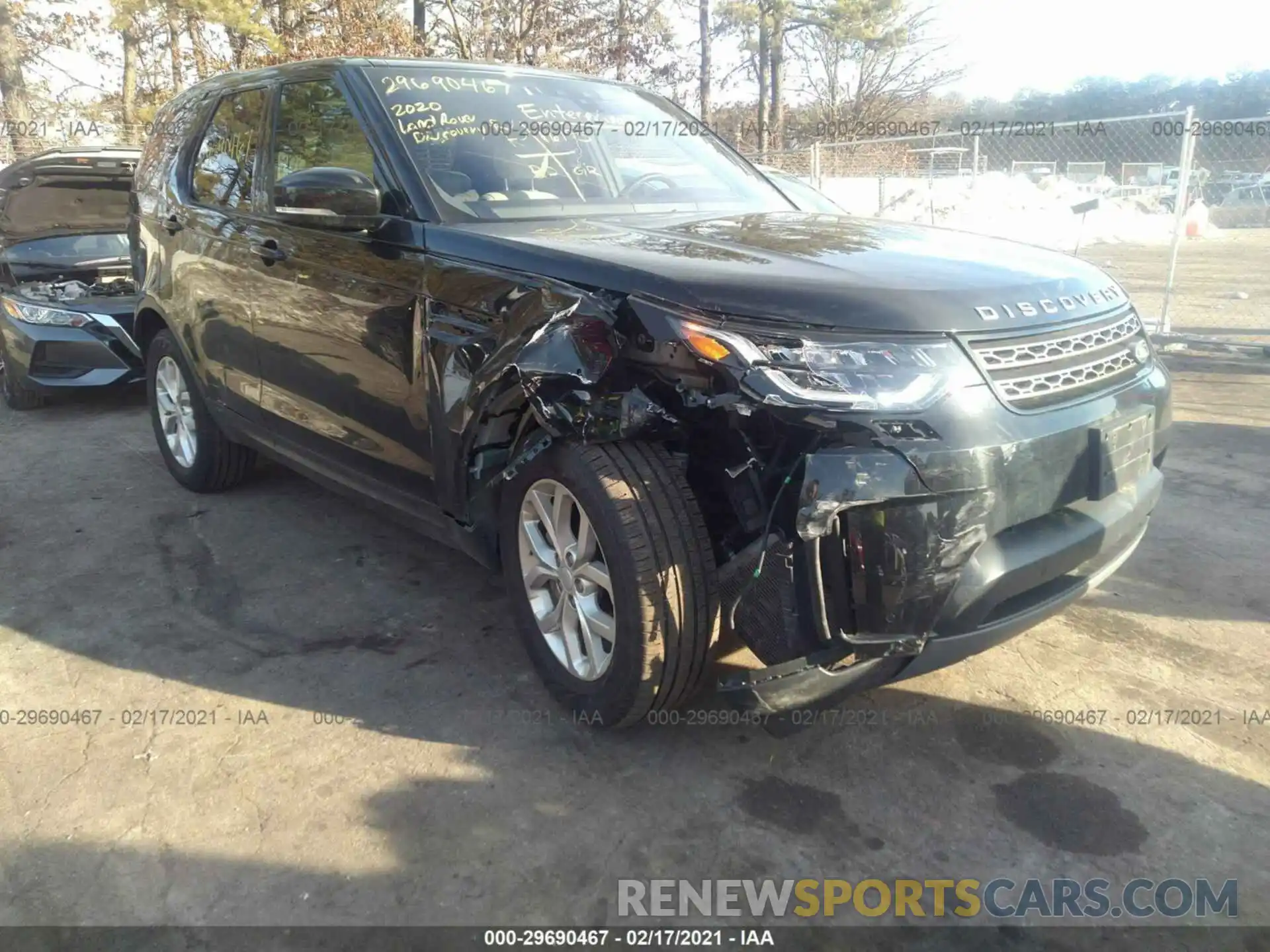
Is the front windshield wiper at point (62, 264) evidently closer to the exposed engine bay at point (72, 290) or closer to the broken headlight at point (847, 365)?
the exposed engine bay at point (72, 290)

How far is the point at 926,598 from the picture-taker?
2.25 meters

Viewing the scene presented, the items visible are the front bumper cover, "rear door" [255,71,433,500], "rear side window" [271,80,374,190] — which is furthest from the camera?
the front bumper cover

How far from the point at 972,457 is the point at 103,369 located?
631 centimetres

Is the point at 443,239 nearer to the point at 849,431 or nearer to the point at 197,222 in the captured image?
the point at 849,431

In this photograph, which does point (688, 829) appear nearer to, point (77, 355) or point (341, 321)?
point (341, 321)

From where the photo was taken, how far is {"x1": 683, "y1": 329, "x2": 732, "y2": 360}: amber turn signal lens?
229cm

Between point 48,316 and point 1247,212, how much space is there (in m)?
31.6

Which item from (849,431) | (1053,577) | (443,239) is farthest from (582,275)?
(1053,577)

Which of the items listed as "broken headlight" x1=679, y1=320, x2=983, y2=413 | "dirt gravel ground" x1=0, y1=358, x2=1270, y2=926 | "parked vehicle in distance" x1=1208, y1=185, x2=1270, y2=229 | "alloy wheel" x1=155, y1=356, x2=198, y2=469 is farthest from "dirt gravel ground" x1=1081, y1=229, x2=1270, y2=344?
"alloy wheel" x1=155, y1=356, x2=198, y2=469

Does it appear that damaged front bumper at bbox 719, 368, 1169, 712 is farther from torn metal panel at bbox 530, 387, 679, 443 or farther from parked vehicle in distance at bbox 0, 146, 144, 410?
parked vehicle in distance at bbox 0, 146, 144, 410

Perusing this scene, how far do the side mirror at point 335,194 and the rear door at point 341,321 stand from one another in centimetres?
7

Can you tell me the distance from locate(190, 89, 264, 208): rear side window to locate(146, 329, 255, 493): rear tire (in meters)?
0.82

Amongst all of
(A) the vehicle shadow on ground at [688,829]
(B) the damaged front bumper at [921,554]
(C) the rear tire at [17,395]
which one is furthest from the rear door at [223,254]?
(C) the rear tire at [17,395]

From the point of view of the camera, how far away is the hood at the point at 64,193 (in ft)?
22.8
